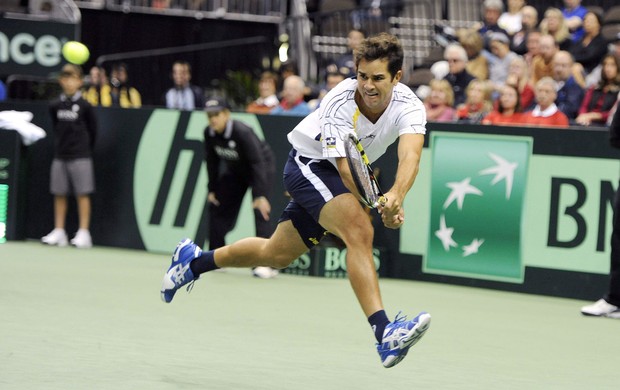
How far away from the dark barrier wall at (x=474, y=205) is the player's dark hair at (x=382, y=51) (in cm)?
522

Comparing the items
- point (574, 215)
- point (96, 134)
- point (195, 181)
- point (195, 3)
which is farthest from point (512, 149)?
point (195, 3)

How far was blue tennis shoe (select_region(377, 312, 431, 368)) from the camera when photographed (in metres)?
6.11

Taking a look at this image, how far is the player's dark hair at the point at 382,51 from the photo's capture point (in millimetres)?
6520

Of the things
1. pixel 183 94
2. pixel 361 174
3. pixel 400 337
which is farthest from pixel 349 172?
pixel 183 94

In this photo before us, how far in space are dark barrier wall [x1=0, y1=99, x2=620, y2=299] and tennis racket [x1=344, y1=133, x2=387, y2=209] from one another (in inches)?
214

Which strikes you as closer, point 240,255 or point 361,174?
point 361,174

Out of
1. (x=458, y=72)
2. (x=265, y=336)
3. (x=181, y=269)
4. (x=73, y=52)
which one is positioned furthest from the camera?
(x=73, y=52)

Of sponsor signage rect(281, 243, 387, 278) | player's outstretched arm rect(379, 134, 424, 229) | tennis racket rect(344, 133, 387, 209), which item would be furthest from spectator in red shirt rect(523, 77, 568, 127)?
tennis racket rect(344, 133, 387, 209)

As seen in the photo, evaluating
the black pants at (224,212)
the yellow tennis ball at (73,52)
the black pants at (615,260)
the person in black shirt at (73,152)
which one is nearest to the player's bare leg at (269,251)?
the black pants at (615,260)

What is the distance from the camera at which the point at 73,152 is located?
1395 cm

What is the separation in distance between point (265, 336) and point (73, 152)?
→ 21.0 ft

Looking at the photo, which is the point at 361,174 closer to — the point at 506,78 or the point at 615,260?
the point at 615,260

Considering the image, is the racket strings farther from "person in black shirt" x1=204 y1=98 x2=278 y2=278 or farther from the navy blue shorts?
"person in black shirt" x1=204 y1=98 x2=278 y2=278

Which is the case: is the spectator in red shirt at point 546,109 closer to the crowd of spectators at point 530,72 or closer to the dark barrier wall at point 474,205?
the crowd of spectators at point 530,72
